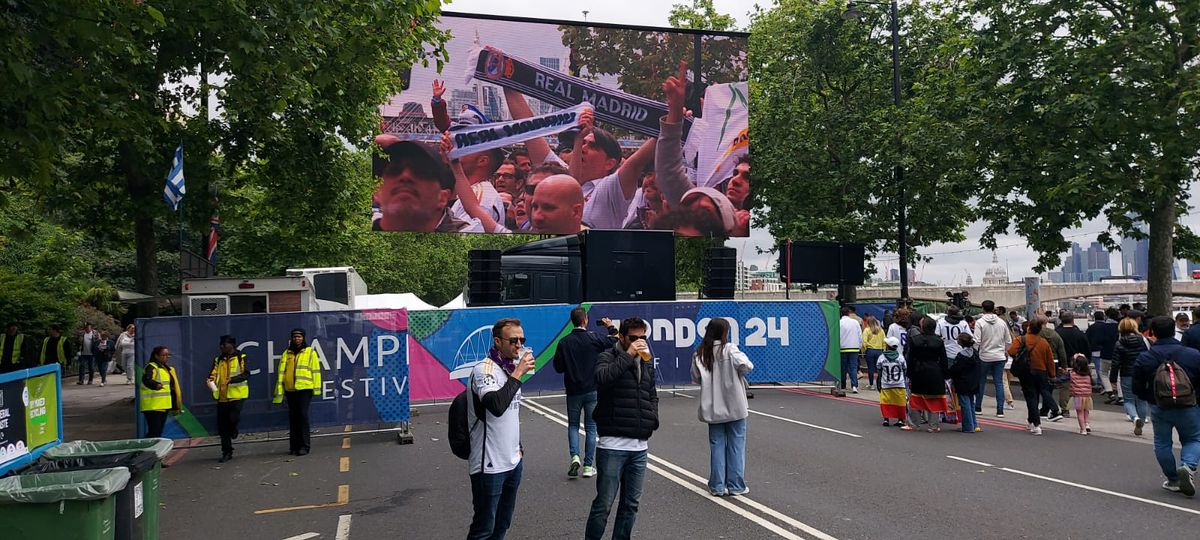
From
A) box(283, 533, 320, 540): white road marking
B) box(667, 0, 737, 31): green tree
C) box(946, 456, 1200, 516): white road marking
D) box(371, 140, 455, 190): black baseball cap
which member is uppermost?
box(667, 0, 737, 31): green tree

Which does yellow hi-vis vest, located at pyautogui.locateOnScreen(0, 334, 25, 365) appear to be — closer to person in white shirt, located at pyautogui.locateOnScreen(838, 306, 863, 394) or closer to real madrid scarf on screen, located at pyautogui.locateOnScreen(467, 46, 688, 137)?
real madrid scarf on screen, located at pyautogui.locateOnScreen(467, 46, 688, 137)

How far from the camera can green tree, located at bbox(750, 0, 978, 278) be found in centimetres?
3056

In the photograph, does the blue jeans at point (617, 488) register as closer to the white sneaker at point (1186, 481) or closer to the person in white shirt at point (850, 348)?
the white sneaker at point (1186, 481)

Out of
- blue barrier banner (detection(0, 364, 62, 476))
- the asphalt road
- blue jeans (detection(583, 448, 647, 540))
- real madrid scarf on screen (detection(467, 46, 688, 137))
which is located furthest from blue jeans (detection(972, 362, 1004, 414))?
real madrid scarf on screen (detection(467, 46, 688, 137))

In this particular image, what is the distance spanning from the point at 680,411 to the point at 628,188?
13.6 m

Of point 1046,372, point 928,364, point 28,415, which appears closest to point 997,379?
point 1046,372

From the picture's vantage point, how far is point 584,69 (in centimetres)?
2859

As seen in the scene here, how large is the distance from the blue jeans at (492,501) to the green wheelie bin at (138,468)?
2532 millimetres

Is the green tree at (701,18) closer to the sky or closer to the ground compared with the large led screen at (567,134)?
closer to the sky

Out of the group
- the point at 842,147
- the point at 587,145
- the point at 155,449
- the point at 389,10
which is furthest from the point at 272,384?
the point at 842,147

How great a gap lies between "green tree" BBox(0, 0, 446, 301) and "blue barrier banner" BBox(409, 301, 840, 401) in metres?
4.89

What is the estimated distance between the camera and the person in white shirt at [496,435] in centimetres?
591

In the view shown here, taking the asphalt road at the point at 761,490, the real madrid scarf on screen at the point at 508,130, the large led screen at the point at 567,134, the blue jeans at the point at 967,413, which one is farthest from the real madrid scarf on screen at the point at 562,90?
the blue jeans at the point at 967,413

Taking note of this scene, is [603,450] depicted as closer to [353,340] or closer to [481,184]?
[353,340]
